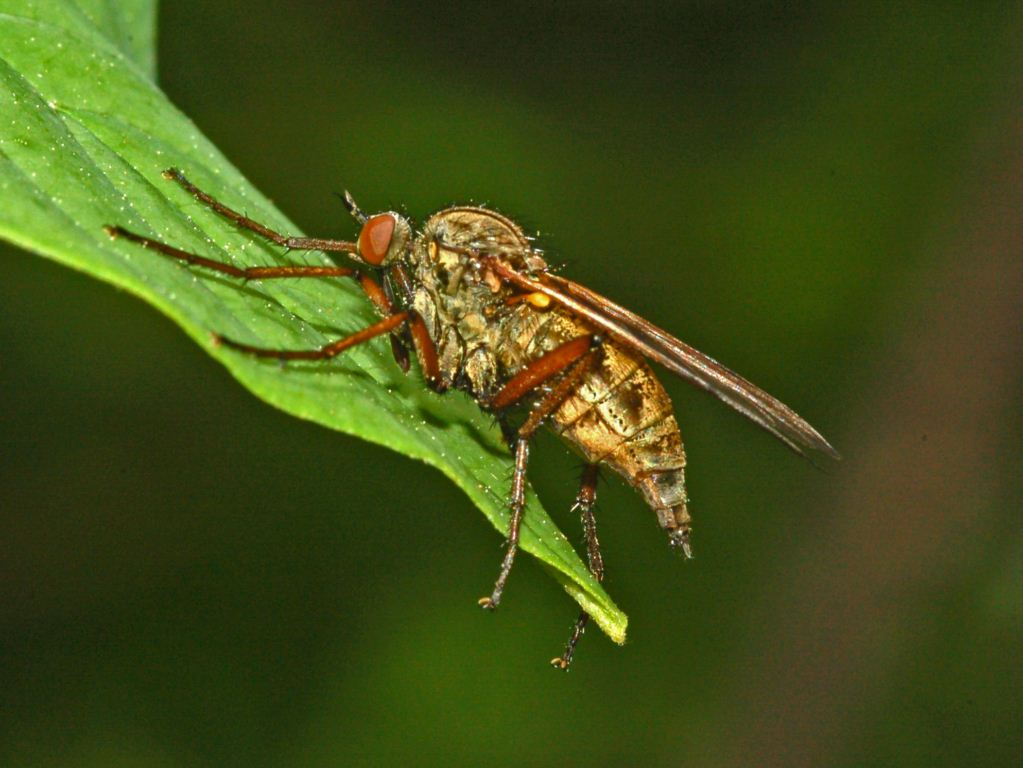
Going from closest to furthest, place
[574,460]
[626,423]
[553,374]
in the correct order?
[553,374] < [626,423] < [574,460]

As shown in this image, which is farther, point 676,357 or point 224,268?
point 676,357

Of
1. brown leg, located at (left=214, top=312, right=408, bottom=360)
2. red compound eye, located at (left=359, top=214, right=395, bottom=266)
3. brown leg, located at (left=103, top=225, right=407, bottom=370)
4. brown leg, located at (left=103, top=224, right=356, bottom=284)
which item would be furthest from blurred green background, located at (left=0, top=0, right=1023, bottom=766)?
brown leg, located at (left=214, top=312, right=408, bottom=360)

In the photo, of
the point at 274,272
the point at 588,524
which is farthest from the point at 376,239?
the point at 588,524

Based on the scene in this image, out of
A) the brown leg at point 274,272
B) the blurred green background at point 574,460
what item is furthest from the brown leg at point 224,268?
the blurred green background at point 574,460

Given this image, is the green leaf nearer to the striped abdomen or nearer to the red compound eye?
the red compound eye

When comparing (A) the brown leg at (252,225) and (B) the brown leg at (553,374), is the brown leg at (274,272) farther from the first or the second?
(B) the brown leg at (553,374)

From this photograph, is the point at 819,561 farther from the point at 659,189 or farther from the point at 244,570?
the point at 244,570

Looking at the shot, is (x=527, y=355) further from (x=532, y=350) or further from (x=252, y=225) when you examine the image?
(x=252, y=225)

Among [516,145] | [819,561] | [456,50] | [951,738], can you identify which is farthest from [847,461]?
[456,50]
